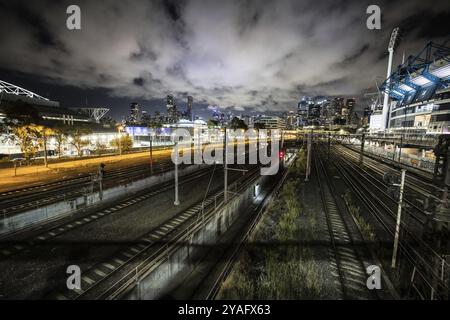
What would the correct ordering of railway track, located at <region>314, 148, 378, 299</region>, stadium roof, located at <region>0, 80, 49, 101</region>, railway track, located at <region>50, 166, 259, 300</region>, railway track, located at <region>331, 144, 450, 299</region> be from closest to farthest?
railway track, located at <region>331, 144, 450, 299</region> < railway track, located at <region>50, 166, 259, 300</region> < railway track, located at <region>314, 148, 378, 299</region> < stadium roof, located at <region>0, 80, 49, 101</region>

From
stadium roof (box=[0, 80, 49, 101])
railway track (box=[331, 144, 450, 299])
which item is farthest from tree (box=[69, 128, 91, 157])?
stadium roof (box=[0, 80, 49, 101])

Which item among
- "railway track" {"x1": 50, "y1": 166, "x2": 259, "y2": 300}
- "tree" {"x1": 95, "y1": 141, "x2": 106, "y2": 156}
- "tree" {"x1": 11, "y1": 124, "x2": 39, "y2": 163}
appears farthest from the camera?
"tree" {"x1": 95, "y1": 141, "x2": 106, "y2": 156}

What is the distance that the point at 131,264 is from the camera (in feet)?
31.4

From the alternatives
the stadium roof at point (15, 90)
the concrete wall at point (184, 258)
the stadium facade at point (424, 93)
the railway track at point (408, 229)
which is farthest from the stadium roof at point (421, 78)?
the stadium roof at point (15, 90)

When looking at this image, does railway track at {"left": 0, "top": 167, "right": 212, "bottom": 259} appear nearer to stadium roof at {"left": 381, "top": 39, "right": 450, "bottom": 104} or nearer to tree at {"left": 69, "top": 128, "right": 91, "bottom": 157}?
tree at {"left": 69, "top": 128, "right": 91, "bottom": 157}

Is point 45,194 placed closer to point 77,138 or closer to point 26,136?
point 26,136

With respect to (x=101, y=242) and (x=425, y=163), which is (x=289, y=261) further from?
(x=425, y=163)

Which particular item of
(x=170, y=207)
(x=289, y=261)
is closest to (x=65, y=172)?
(x=170, y=207)

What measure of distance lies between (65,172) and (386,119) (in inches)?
4635

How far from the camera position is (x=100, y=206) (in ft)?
52.3

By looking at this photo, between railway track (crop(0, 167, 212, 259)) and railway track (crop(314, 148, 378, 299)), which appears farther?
→ railway track (crop(0, 167, 212, 259))

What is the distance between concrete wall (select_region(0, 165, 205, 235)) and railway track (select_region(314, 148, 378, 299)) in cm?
1714

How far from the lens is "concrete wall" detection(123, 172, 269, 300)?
770 cm

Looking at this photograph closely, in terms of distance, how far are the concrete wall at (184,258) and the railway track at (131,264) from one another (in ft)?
0.95
